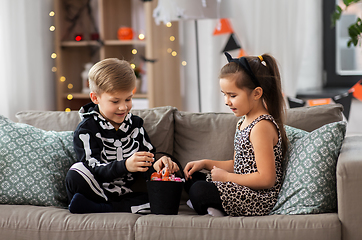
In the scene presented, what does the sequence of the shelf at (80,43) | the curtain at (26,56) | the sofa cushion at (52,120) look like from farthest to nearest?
1. the shelf at (80,43)
2. the curtain at (26,56)
3. the sofa cushion at (52,120)

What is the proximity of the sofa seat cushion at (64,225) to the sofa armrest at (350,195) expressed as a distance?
716 millimetres

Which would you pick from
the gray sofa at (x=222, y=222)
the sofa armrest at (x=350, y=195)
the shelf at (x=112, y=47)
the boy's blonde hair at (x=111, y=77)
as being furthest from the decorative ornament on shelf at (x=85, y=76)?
the sofa armrest at (x=350, y=195)

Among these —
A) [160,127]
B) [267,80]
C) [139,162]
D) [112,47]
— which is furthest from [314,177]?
[112,47]

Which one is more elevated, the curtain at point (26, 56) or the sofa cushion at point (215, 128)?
the curtain at point (26, 56)

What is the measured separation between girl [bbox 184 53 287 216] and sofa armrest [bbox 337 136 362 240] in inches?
9.8

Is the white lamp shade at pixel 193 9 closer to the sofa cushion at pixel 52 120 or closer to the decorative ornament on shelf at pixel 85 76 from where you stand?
the decorative ornament on shelf at pixel 85 76

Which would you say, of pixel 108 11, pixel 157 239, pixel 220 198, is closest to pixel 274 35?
pixel 108 11

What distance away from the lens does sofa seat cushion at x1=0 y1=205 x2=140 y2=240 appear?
4.75ft

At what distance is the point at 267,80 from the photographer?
1628mm

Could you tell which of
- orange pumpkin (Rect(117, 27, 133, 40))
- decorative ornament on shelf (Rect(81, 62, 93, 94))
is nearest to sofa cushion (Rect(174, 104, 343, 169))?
orange pumpkin (Rect(117, 27, 133, 40))

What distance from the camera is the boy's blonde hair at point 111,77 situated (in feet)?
5.57

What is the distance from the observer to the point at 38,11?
329 cm

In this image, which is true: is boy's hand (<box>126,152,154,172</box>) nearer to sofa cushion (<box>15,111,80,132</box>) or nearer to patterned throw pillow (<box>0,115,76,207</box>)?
patterned throw pillow (<box>0,115,76,207</box>)

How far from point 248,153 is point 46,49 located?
237 cm
